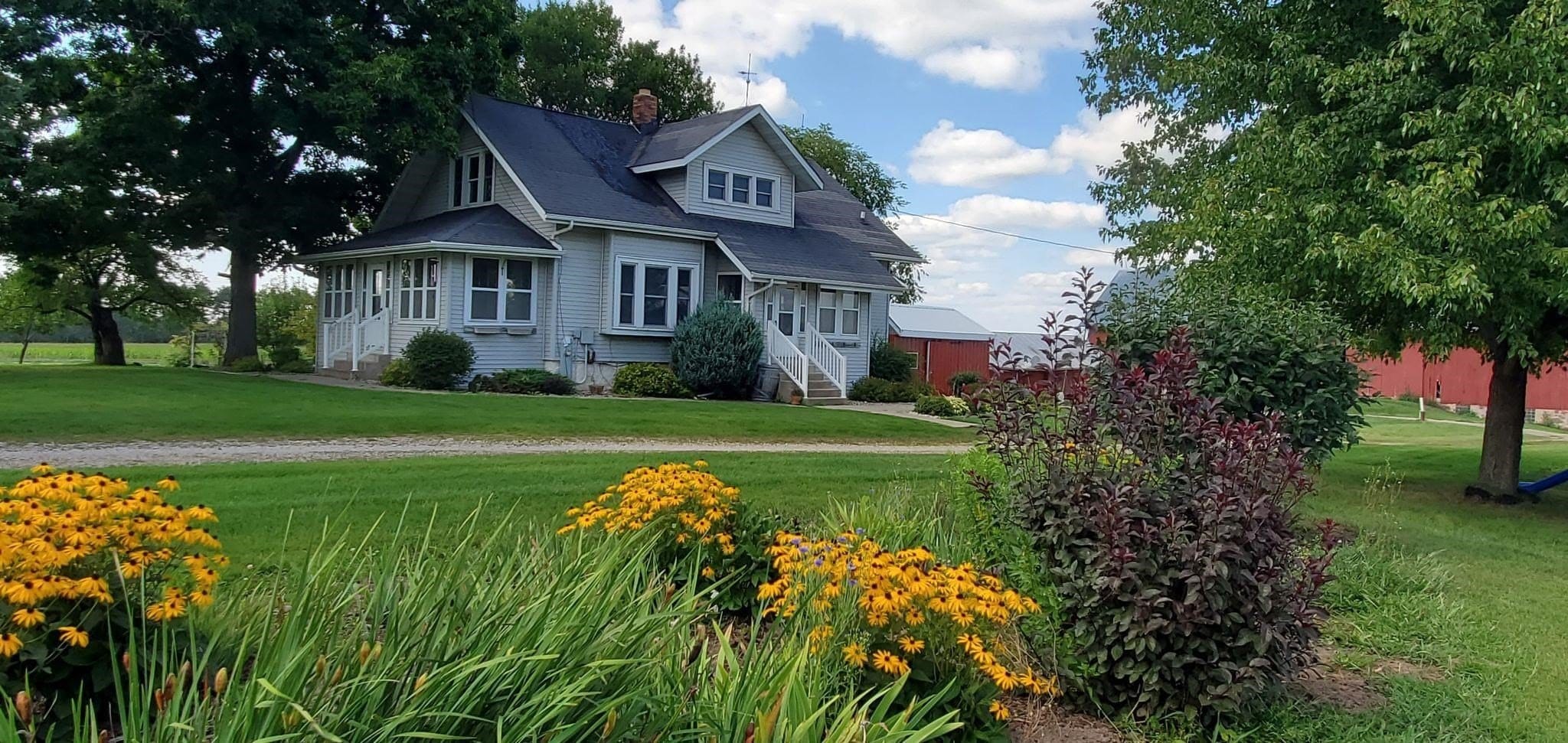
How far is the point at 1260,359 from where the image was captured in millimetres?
7887

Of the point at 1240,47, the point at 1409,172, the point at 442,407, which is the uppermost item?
the point at 1240,47

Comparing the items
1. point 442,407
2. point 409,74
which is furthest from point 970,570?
point 409,74

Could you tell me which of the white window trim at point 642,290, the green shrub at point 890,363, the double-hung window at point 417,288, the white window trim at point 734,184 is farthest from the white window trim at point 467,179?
the green shrub at point 890,363

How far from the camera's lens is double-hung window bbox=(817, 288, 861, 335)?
1007 inches

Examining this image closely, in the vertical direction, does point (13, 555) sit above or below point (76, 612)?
above

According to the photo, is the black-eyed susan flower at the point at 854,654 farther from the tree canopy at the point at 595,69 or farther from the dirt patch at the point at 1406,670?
the tree canopy at the point at 595,69

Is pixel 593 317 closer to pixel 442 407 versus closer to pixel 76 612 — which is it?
Answer: pixel 442 407

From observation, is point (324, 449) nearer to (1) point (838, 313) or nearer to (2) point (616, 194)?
(2) point (616, 194)

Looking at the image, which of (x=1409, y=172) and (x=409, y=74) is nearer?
(x=1409, y=172)

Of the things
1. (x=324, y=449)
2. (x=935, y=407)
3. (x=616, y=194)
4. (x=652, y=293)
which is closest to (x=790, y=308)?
(x=652, y=293)

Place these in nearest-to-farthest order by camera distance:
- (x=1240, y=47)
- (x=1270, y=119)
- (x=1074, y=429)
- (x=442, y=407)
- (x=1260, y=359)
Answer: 1. (x=1074, y=429)
2. (x=1260, y=359)
3. (x=1270, y=119)
4. (x=1240, y=47)
5. (x=442, y=407)

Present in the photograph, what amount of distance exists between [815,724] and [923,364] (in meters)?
30.6

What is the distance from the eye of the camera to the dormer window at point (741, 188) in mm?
25297

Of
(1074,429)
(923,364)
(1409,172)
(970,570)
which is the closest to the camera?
(970,570)
